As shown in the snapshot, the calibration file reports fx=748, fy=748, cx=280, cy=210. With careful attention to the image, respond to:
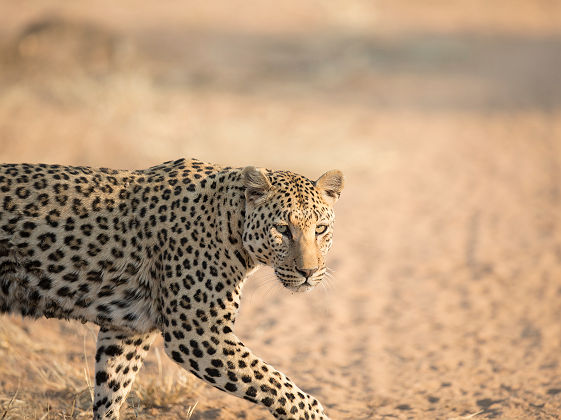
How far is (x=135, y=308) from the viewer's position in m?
5.34

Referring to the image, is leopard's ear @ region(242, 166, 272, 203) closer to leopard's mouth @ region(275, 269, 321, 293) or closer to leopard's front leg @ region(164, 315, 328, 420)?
leopard's mouth @ region(275, 269, 321, 293)

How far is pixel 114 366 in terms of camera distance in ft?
18.6

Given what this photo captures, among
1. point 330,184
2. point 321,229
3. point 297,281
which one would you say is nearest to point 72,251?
point 297,281

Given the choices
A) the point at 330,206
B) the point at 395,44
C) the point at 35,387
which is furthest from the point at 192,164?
the point at 395,44

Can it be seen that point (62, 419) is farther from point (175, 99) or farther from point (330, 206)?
point (175, 99)

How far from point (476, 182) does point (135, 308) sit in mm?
10372

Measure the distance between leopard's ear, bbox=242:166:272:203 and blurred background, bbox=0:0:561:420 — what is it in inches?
68.7

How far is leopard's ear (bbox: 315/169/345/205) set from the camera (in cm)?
549

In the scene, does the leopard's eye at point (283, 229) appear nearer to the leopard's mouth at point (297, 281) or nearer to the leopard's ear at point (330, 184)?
the leopard's mouth at point (297, 281)

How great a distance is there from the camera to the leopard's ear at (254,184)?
5230 mm

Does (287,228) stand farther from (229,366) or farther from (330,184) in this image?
(229,366)

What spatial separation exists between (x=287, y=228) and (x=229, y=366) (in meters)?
1.01

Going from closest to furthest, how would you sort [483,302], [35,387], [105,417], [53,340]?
1. [105,417]
2. [35,387]
3. [53,340]
4. [483,302]

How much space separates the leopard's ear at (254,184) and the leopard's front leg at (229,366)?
910mm
